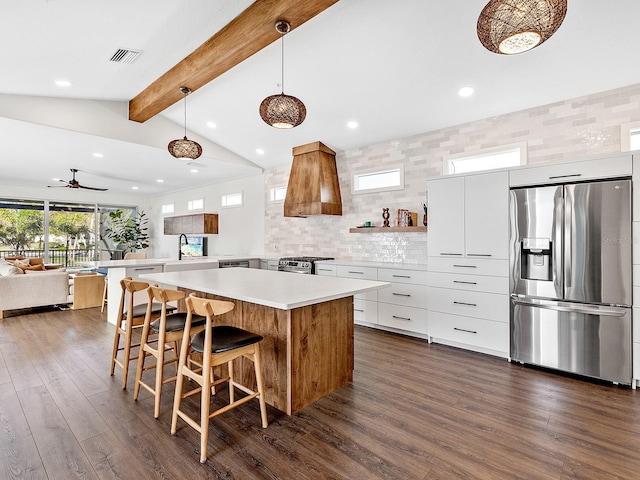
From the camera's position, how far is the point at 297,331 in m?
2.32

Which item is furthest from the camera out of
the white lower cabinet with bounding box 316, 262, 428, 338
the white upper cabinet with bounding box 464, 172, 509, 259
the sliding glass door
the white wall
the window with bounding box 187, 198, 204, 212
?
the window with bounding box 187, 198, 204, 212

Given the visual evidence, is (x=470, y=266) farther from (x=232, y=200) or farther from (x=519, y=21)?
(x=232, y=200)

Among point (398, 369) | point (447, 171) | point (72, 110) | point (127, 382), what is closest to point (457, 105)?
point (447, 171)

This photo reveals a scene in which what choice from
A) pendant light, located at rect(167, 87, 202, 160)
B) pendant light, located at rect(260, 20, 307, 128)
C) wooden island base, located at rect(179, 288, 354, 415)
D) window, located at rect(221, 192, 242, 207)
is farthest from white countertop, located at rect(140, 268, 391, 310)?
window, located at rect(221, 192, 242, 207)

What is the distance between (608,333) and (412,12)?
10.6 ft

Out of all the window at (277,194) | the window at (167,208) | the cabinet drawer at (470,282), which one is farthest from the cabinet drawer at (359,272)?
the window at (167,208)

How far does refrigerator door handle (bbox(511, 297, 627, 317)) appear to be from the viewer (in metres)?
2.79

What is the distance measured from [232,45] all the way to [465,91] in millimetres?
2543

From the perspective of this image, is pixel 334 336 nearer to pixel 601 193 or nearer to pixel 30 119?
pixel 601 193

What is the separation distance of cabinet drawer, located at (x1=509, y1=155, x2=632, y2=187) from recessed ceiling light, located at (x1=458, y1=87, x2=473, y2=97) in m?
1.06

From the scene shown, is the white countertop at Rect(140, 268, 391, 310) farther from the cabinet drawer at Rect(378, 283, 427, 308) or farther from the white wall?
the white wall

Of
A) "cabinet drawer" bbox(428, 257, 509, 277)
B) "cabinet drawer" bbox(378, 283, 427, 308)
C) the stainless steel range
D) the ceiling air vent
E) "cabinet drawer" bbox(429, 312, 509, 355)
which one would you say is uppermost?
the ceiling air vent

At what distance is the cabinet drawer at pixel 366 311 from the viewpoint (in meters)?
4.48

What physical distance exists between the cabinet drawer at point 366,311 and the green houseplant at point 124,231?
8.18 meters
